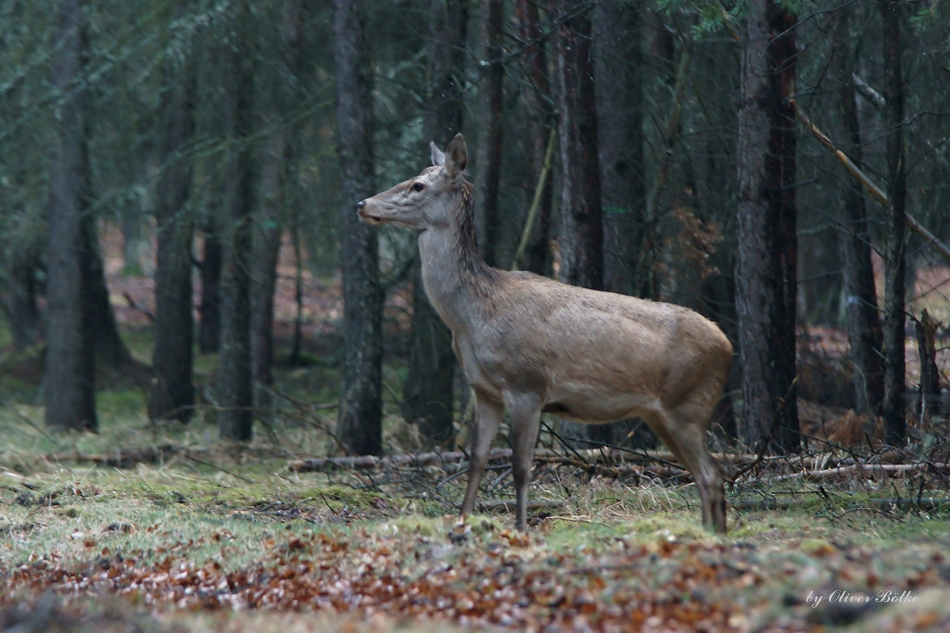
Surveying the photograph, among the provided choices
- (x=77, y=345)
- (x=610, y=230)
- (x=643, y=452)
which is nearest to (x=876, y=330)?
(x=610, y=230)

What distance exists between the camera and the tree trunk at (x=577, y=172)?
10.1 m

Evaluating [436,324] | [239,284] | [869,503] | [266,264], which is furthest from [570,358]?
[266,264]

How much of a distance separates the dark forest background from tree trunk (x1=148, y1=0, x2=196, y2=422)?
0.05 m

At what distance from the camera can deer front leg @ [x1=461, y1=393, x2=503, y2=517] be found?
7.46m

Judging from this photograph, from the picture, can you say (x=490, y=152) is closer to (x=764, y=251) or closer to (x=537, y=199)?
(x=537, y=199)

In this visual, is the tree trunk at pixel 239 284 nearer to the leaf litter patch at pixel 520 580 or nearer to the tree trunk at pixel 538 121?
the tree trunk at pixel 538 121

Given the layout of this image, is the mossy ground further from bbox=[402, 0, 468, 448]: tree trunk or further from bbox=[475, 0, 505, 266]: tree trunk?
bbox=[475, 0, 505, 266]: tree trunk

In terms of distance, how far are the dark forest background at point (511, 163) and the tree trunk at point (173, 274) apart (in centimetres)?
5

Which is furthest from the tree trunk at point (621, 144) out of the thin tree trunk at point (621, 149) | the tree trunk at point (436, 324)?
the tree trunk at point (436, 324)

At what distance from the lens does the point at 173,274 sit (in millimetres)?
15602

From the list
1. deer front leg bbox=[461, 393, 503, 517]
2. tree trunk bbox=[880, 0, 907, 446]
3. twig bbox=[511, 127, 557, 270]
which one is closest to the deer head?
deer front leg bbox=[461, 393, 503, 517]

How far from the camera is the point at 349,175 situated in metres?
11.3

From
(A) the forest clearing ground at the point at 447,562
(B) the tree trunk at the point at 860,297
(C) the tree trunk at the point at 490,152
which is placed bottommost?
(A) the forest clearing ground at the point at 447,562

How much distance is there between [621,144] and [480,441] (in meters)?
5.83
